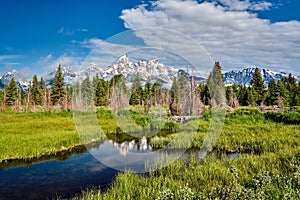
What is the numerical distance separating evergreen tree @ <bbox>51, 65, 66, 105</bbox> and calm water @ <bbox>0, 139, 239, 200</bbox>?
41910 mm

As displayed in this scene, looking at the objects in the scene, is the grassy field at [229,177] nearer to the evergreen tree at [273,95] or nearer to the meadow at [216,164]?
the meadow at [216,164]

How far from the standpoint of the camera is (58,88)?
174 ft

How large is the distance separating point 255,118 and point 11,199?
19.1 meters

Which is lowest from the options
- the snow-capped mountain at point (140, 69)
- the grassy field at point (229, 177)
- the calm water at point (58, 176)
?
the calm water at point (58, 176)

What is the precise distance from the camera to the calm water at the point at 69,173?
8094 mm

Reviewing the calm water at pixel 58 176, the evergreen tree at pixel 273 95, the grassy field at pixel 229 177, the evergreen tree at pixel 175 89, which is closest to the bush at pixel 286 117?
the grassy field at pixel 229 177

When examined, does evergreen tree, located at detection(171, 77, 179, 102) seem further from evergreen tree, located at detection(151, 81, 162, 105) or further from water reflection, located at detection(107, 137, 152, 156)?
water reflection, located at detection(107, 137, 152, 156)

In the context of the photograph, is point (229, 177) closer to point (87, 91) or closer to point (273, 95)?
point (87, 91)

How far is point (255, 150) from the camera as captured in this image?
41.7 ft

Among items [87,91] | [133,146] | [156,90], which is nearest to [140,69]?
[87,91]

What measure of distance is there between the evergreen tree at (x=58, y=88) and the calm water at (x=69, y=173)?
41.9m

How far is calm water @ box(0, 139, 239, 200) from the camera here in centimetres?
809

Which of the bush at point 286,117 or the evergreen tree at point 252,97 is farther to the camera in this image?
the evergreen tree at point 252,97

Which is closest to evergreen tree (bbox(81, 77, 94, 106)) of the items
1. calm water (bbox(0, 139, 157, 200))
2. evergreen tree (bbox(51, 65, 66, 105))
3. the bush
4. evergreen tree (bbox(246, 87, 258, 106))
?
calm water (bbox(0, 139, 157, 200))
